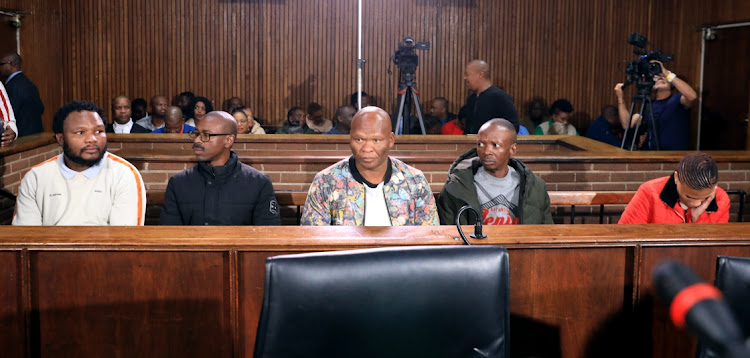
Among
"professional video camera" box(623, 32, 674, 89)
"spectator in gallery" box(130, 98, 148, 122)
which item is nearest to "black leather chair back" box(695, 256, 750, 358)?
"professional video camera" box(623, 32, 674, 89)

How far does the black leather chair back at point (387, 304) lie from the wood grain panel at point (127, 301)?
690 millimetres

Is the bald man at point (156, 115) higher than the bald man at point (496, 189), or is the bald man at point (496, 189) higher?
the bald man at point (156, 115)

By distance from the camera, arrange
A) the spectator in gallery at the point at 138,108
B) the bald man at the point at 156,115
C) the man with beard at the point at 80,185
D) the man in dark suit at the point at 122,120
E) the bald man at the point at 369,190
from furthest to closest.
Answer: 1. the spectator in gallery at the point at 138,108
2. the bald man at the point at 156,115
3. the man in dark suit at the point at 122,120
4. the man with beard at the point at 80,185
5. the bald man at the point at 369,190

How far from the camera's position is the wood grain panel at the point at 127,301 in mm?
1988

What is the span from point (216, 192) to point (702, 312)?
97.3 inches

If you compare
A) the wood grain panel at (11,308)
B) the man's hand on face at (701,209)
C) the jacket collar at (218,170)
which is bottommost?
the wood grain panel at (11,308)

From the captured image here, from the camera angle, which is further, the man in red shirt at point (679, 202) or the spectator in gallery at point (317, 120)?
the spectator in gallery at point (317, 120)

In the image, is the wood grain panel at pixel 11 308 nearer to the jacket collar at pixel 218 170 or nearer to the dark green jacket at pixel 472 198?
the jacket collar at pixel 218 170

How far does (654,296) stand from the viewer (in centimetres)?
212

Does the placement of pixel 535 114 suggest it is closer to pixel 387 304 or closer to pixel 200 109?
pixel 200 109

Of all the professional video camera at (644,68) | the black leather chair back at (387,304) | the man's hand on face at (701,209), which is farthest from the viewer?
the professional video camera at (644,68)

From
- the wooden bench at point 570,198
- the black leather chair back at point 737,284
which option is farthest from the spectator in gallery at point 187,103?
the black leather chair back at point 737,284

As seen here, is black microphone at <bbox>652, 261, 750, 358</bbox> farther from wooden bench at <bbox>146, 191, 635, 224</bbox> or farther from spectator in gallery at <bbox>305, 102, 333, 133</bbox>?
spectator in gallery at <bbox>305, 102, 333, 133</bbox>

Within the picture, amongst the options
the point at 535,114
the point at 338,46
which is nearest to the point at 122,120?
the point at 338,46
